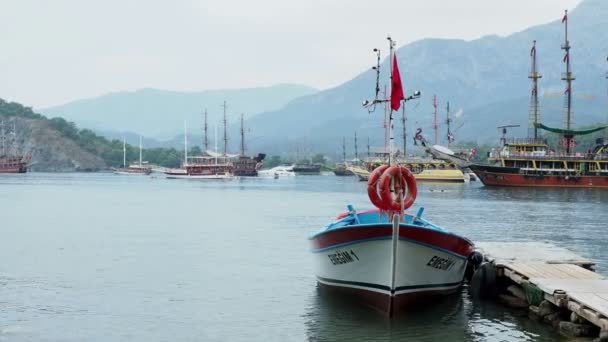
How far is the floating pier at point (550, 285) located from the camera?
20484 millimetres

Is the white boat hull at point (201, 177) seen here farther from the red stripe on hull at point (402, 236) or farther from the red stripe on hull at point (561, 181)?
the red stripe on hull at point (402, 236)

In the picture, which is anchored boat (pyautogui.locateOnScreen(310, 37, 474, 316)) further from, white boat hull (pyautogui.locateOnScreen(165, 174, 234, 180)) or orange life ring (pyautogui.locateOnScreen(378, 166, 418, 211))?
white boat hull (pyautogui.locateOnScreen(165, 174, 234, 180))

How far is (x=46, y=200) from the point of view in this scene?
86.7 m

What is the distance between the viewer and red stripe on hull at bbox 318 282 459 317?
2345cm

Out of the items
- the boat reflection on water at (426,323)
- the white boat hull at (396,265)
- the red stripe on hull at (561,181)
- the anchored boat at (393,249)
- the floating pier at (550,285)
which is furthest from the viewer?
the red stripe on hull at (561,181)

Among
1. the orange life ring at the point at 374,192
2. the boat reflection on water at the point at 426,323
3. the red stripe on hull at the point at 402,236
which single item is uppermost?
the orange life ring at the point at 374,192

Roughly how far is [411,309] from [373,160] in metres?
155

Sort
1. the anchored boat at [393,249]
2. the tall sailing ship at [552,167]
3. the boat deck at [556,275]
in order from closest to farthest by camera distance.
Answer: the boat deck at [556,275], the anchored boat at [393,249], the tall sailing ship at [552,167]

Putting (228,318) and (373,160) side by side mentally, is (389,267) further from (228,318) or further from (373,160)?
(373,160)

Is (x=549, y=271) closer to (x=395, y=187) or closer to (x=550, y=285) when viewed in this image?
(x=550, y=285)

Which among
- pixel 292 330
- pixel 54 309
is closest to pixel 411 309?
pixel 292 330

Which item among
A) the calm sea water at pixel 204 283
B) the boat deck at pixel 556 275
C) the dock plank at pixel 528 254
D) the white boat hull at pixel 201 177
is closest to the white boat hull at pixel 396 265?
the calm sea water at pixel 204 283

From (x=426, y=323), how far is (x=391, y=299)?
1374mm

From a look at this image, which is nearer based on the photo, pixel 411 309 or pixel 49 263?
pixel 411 309
